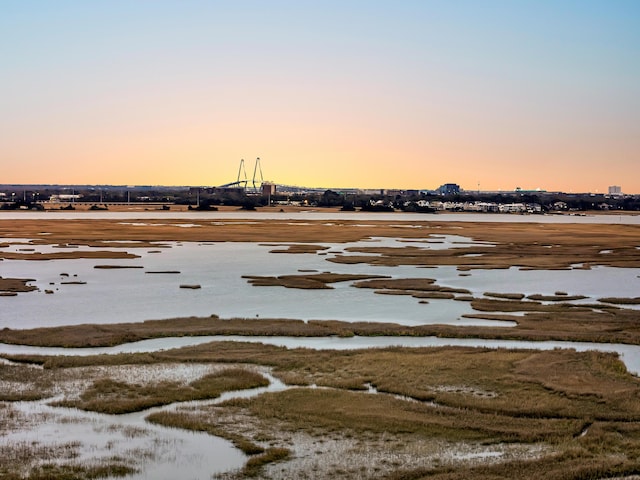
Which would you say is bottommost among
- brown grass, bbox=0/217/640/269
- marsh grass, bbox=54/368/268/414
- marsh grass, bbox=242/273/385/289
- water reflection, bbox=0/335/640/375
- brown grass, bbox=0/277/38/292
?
marsh grass, bbox=54/368/268/414

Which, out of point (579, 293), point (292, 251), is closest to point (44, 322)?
point (579, 293)

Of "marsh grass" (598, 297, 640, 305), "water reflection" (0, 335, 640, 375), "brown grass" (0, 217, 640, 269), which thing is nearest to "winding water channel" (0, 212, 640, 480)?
"water reflection" (0, 335, 640, 375)

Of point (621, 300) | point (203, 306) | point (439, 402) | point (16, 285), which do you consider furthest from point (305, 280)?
point (439, 402)

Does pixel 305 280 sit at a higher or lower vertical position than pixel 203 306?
higher

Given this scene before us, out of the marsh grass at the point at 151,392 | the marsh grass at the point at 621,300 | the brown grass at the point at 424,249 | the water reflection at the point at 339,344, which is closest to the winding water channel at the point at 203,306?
the water reflection at the point at 339,344

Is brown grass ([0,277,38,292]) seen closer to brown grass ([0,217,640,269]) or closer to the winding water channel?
the winding water channel

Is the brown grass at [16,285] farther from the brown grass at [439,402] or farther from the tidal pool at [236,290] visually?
the brown grass at [439,402]

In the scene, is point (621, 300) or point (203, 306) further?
point (621, 300)

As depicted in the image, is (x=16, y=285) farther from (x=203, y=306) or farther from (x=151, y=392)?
(x=151, y=392)

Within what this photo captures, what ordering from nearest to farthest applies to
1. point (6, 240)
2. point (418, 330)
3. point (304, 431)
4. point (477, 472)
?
point (477, 472), point (304, 431), point (418, 330), point (6, 240)

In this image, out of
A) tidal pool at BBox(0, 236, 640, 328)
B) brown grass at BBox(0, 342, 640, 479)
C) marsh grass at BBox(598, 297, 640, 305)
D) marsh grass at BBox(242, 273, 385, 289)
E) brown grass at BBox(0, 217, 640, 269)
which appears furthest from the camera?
brown grass at BBox(0, 217, 640, 269)

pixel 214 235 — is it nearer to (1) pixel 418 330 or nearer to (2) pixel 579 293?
(2) pixel 579 293

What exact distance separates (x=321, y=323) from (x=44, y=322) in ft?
25.9

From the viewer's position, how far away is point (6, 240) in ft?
186
